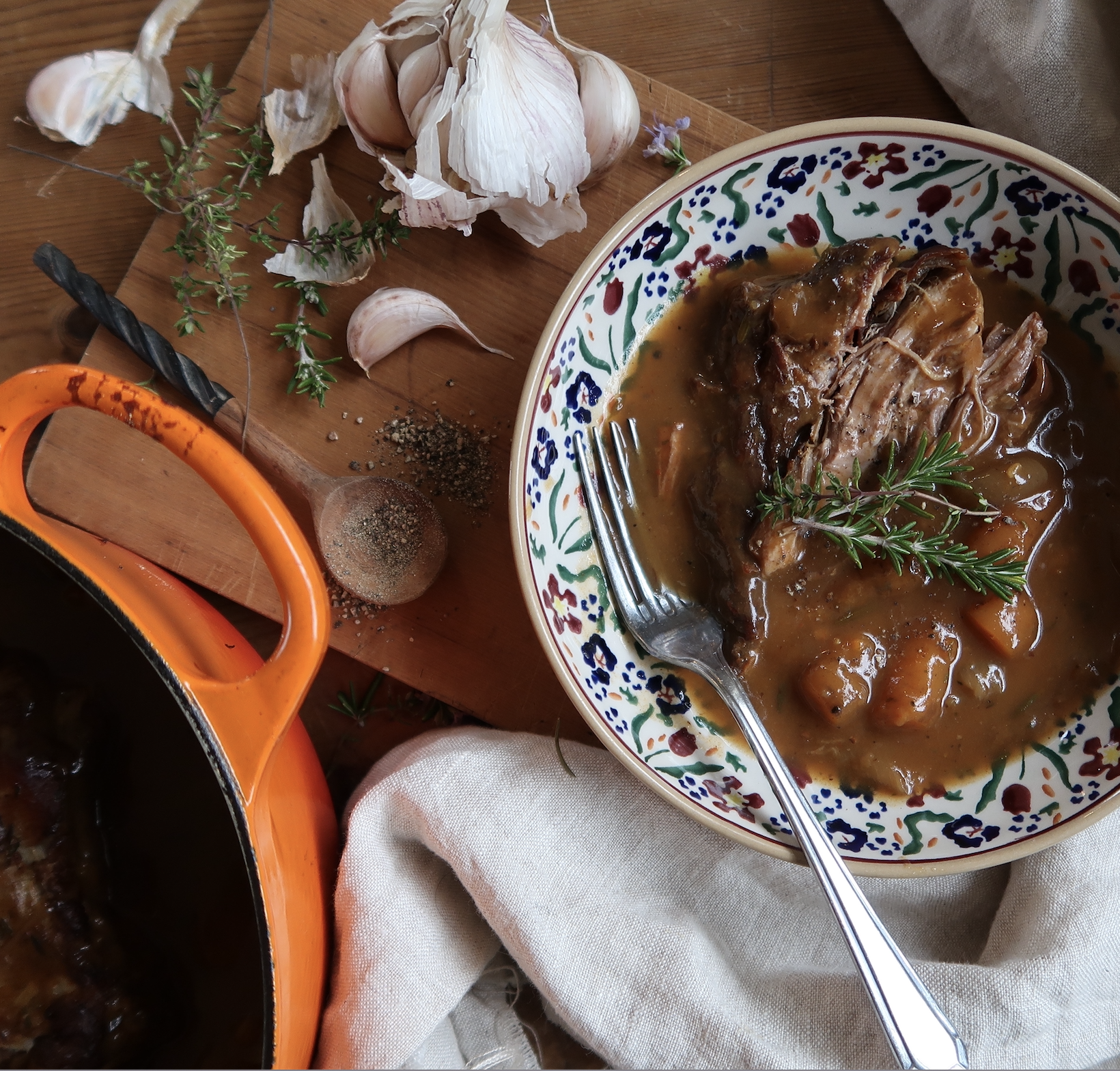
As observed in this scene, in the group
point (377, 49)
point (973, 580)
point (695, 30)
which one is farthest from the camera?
point (695, 30)

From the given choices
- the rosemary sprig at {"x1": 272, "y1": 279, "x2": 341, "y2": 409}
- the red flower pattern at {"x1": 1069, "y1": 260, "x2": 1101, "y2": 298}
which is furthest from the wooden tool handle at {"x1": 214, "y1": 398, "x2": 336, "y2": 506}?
the red flower pattern at {"x1": 1069, "y1": 260, "x2": 1101, "y2": 298}

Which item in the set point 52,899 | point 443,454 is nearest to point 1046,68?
point 443,454

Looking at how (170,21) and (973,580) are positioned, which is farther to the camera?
(170,21)

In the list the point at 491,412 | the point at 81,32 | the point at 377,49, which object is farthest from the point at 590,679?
the point at 81,32

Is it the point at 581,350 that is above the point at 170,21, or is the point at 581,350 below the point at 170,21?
below

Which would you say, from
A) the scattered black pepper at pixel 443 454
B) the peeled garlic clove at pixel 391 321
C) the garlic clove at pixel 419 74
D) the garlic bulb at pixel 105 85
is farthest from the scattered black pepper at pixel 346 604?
the garlic bulb at pixel 105 85

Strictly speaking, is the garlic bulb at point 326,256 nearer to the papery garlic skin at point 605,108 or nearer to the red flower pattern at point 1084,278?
the papery garlic skin at point 605,108

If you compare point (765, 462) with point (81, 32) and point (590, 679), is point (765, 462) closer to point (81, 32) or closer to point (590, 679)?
point (590, 679)

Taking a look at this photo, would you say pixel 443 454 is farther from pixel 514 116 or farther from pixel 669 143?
pixel 669 143
